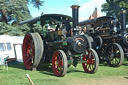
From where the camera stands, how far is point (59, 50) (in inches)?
230

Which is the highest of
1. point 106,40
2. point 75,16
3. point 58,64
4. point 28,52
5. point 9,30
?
point 75,16

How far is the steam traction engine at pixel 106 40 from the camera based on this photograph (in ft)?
28.0

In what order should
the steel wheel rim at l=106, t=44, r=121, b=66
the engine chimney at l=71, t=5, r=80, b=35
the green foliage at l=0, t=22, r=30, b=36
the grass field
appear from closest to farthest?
the grass field → the engine chimney at l=71, t=5, r=80, b=35 → the steel wheel rim at l=106, t=44, r=121, b=66 → the green foliage at l=0, t=22, r=30, b=36

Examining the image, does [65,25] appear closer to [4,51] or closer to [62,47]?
[62,47]

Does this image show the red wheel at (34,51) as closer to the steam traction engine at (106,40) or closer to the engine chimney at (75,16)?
the engine chimney at (75,16)

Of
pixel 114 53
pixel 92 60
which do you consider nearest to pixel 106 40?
pixel 114 53

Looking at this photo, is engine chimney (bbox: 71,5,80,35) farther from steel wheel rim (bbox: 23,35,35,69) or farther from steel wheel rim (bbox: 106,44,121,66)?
steel wheel rim (bbox: 106,44,121,66)

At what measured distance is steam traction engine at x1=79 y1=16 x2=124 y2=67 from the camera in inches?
336

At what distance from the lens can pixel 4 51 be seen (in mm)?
10883

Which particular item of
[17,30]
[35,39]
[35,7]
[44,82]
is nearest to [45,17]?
[35,39]

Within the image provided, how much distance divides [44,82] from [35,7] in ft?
54.3

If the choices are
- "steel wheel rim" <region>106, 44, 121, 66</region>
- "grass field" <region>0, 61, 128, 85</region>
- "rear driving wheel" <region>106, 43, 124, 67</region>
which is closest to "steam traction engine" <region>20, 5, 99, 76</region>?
"grass field" <region>0, 61, 128, 85</region>

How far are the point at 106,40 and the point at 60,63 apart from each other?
14.8 ft

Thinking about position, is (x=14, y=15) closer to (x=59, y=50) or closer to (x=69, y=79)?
(x=59, y=50)
